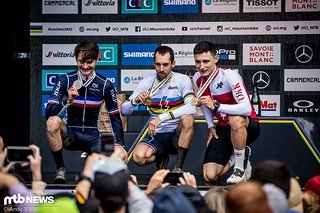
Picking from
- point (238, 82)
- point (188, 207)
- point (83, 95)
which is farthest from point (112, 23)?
point (188, 207)

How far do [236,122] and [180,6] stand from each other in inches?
81.9

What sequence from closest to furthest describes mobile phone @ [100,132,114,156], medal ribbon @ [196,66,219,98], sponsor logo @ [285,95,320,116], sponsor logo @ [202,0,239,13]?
mobile phone @ [100,132,114,156] → medal ribbon @ [196,66,219,98] → sponsor logo @ [285,95,320,116] → sponsor logo @ [202,0,239,13]

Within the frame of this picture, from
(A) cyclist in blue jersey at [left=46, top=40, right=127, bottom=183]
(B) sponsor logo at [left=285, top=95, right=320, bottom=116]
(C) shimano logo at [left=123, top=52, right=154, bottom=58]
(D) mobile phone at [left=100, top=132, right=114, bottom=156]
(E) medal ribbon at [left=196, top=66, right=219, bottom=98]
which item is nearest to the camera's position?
(D) mobile phone at [left=100, top=132, right=114, bottom=156]

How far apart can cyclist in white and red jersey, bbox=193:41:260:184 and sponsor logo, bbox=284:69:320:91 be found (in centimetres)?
111

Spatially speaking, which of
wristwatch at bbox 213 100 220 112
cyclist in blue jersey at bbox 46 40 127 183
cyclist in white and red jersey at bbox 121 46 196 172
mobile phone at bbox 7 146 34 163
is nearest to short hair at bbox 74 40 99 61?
cyclist in blue jersey at bbox 46 40 127 183

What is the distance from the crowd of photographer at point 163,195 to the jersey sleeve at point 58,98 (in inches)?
108

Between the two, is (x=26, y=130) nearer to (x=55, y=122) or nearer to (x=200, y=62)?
(x=55, y=122)

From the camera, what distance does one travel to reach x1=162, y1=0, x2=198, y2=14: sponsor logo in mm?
A: 8977

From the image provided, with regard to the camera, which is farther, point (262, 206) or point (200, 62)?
point (200, 62)

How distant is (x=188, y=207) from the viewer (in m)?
3.86

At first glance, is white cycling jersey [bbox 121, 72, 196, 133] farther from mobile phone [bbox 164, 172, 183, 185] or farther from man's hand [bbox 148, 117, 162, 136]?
mobile phone [bbox 164, 172, 183, 185]

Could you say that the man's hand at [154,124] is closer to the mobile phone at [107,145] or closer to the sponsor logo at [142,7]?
the sponsor logo at [142,7]

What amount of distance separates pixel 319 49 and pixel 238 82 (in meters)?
1.65

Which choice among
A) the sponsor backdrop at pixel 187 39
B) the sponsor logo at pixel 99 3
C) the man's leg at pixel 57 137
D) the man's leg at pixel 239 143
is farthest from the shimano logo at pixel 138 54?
the man's leg at pixel 239 143
